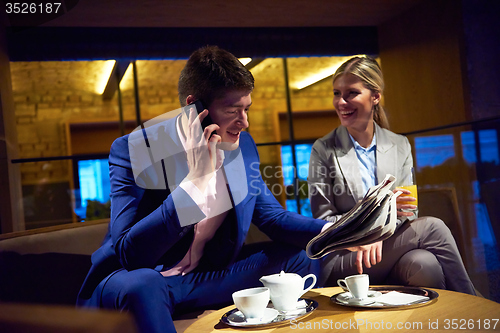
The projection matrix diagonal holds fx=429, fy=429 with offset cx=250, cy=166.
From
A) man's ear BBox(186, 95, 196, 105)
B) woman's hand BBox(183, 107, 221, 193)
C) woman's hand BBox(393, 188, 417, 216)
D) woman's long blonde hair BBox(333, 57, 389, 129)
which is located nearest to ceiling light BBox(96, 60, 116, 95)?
woman's long blonde hair BBox(333, 57, 389, 129)

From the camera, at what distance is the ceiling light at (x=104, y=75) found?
4.86 meters

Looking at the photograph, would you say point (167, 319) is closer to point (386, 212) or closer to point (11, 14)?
point (386, 212)

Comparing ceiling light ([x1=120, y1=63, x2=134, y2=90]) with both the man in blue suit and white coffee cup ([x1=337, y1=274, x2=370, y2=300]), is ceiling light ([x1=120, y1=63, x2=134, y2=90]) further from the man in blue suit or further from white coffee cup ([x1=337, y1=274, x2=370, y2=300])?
white coffee cup ([x1=337, y1=274, x2=370, y2=300])

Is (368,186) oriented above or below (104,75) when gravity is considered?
below

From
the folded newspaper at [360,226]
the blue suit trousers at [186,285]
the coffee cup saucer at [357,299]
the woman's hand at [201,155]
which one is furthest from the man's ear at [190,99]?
the coffee cup saucer at [357,299]

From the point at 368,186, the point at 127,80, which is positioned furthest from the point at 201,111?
the point at 127,80

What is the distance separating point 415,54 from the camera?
3797 mm

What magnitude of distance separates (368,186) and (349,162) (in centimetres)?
13

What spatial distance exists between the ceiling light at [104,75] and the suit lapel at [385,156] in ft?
12.3

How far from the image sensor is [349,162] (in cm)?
177

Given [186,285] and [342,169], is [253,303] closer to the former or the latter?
[186,285]

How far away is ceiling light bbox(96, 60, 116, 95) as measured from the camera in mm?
4859

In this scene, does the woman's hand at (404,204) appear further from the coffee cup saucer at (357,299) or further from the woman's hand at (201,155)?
the woman's hand at (201,155)

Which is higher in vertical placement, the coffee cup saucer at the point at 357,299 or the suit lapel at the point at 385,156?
the suit lapel at the point at 385,156
